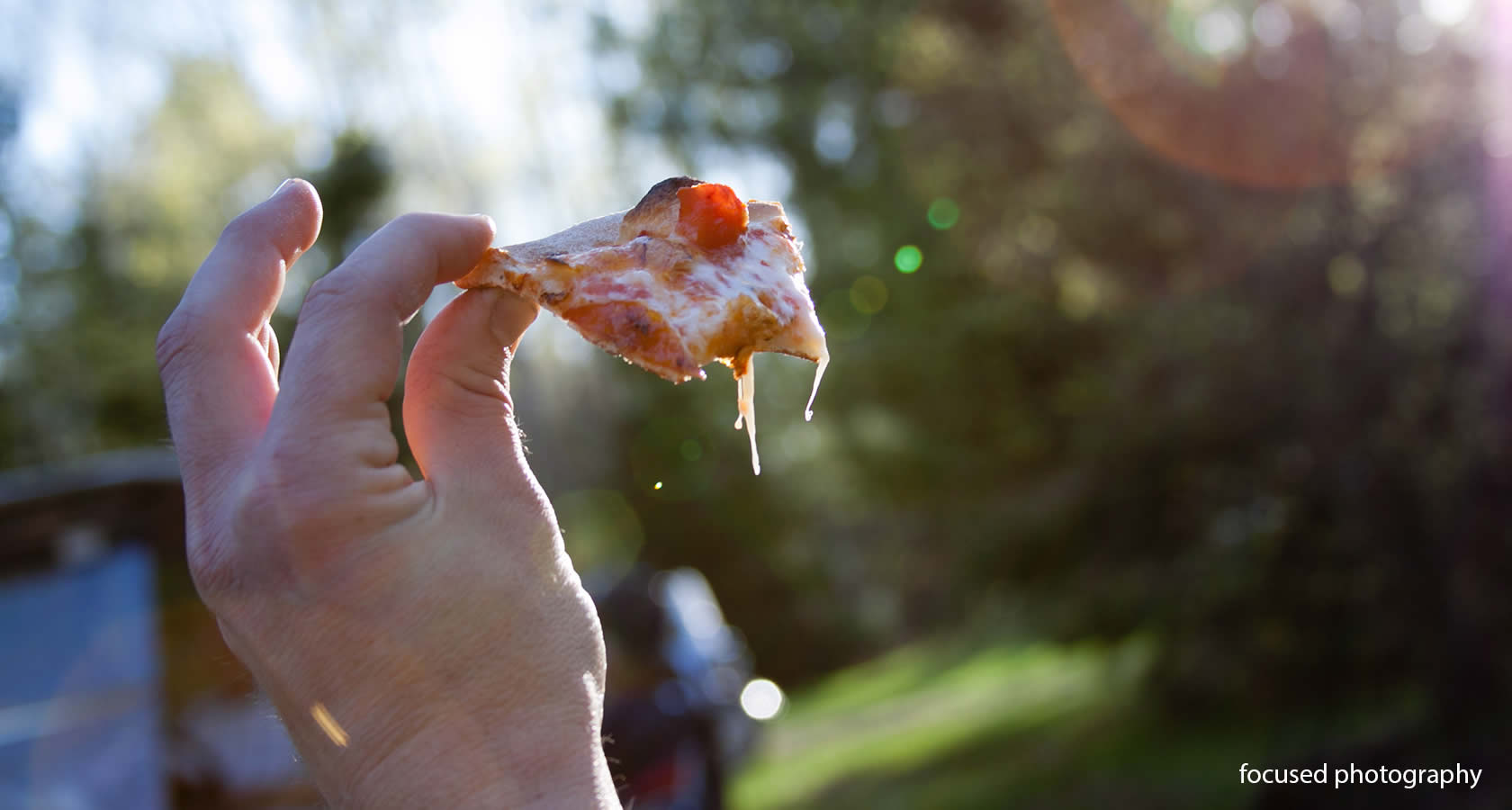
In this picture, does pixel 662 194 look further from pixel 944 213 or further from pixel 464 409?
pixel 944 213

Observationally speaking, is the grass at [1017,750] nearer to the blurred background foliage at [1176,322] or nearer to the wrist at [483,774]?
the blurred background foliage at [1176,322]

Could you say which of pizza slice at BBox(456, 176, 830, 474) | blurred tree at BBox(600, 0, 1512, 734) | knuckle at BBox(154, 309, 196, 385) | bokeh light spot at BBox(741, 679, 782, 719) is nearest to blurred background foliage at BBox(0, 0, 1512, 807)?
blurred tree at BBox(600, 0, 1512, 734)

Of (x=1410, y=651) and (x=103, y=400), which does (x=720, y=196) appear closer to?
(x=1410, y=651)

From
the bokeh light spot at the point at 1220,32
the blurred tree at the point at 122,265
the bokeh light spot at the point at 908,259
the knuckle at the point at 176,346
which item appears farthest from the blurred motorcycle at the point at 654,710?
the blurred tree at the point at 122,265

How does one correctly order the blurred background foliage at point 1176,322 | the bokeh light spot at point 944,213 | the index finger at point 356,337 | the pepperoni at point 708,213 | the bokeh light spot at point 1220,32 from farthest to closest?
the bokeh light spot at point 944,213
the bokeh light spot at point 1220,32
the blurred background foliage at point 1176,322
the pepperoni at point 708,213
the index finger at point 356,337

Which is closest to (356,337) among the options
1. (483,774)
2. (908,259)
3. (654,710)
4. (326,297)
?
(326,297)

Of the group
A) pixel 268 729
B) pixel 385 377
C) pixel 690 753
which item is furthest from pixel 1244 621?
pixel 385 377
